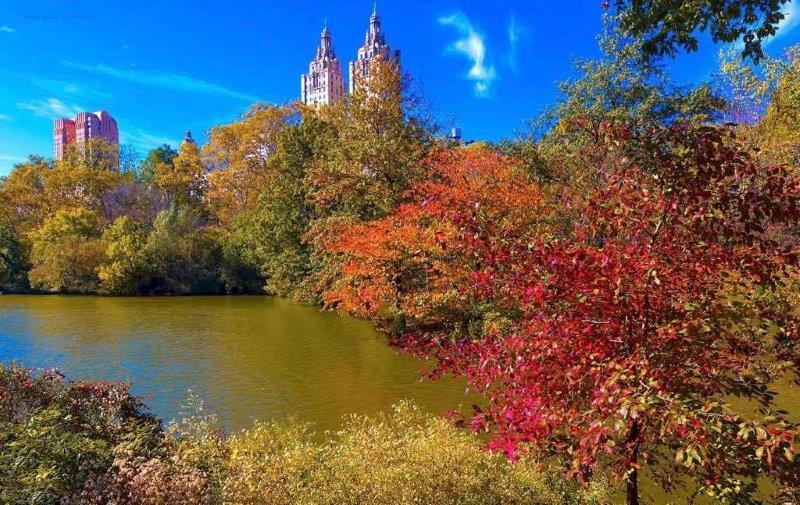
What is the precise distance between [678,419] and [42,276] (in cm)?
3493

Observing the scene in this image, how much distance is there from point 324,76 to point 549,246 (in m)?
132

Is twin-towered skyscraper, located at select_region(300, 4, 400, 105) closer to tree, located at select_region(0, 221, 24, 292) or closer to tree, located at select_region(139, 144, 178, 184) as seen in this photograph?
tree, located at select_region(139, 144, 178, 184)

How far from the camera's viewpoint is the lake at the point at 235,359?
32.5 ft

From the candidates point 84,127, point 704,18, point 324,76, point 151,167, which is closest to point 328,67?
point 324,76

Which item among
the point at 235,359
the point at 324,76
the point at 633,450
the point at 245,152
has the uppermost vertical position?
the point at 324,76

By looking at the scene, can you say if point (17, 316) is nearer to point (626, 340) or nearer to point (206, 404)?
point (206, 404)

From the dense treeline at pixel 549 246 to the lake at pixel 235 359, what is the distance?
49.8 inches

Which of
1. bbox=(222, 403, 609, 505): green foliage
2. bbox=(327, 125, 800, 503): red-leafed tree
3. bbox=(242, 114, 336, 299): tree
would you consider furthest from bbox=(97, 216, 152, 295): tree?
A: bbox=(327, 125, 800, 503): red-leafed tree

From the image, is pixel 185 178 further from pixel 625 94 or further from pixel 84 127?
pixel 84 127

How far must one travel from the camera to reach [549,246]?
325 cm

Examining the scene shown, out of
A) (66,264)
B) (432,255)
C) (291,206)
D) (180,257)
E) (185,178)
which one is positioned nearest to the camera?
(432,255)

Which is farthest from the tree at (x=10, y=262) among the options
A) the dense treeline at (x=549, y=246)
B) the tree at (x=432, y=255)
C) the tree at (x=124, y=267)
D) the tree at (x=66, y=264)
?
the tree at (x=432, y=255)

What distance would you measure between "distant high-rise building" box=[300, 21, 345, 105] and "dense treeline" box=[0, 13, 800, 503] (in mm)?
87252

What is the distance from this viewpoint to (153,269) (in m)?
30.1
